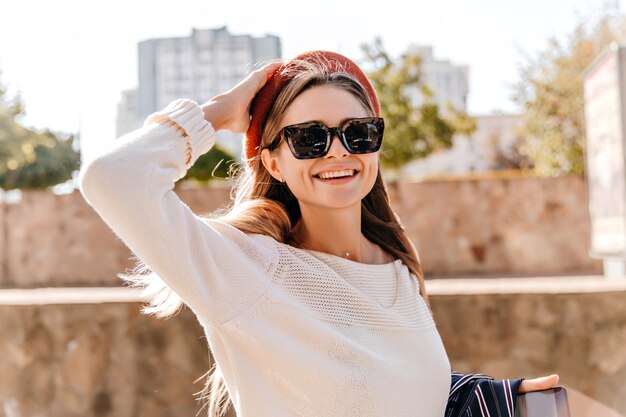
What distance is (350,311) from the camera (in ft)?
5.03

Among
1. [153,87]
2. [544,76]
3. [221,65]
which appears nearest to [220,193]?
[544,76]

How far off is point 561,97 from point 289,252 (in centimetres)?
1729

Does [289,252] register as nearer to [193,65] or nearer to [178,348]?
[178,348]

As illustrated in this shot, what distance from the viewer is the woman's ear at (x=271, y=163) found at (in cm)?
171

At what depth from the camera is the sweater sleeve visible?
51.0 inches

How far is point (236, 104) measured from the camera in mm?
1637

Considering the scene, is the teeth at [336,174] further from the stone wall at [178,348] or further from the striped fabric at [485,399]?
the stone wall at [178,348]

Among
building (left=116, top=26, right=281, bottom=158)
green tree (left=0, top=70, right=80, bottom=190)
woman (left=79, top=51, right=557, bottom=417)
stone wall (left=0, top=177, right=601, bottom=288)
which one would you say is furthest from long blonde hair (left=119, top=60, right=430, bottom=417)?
building (left=116, top=26, right=281, bottom=158)

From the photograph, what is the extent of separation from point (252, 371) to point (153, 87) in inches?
1919

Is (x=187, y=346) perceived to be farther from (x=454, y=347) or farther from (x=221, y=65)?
(x=221, y=65)

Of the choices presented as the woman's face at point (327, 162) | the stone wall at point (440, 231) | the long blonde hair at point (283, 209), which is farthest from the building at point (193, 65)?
the woman's face at point (327, 162)

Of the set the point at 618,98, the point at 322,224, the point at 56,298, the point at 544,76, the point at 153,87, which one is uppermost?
the point at 153,87

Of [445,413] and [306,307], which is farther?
[445,413]

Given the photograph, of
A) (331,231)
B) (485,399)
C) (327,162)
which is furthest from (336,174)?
(485,399)
